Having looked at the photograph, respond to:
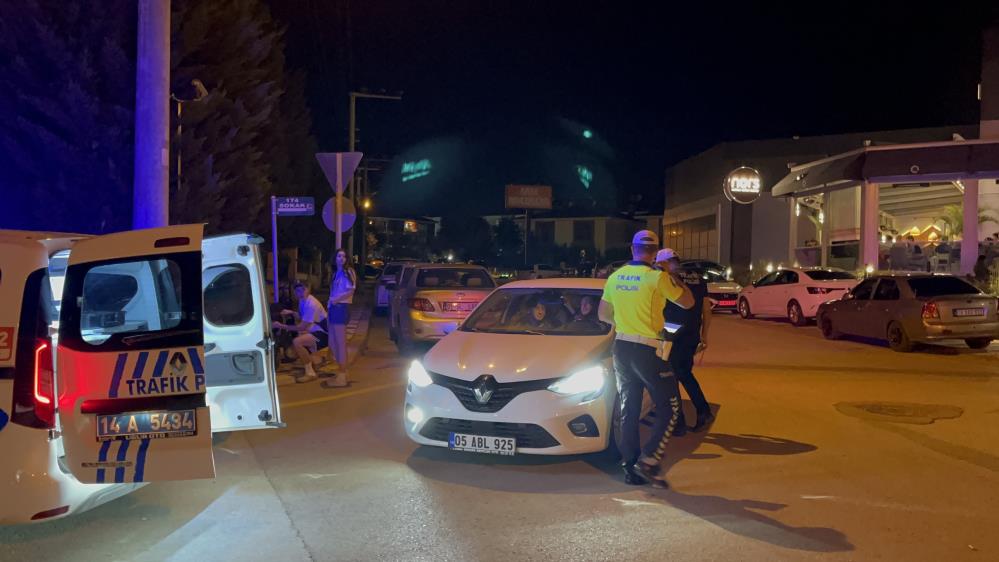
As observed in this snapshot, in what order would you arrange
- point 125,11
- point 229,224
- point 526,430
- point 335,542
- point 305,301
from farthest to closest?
point 229,224, point 125,11, point 305,301, point 526,430, point 335,542

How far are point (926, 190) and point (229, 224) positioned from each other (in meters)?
24.2

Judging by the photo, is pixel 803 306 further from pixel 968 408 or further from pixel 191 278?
pixel 191 278

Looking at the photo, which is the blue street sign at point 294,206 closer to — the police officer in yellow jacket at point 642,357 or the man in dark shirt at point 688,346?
the man in dark shirt at point 688,346

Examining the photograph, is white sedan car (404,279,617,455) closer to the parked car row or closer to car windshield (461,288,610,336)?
car windshield (461,288,610,336)

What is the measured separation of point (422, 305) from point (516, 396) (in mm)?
7358

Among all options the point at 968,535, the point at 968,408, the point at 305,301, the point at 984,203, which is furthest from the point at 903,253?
the point at 968,535

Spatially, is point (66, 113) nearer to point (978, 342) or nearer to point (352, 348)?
point (352, 348)

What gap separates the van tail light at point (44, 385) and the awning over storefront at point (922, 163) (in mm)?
21972

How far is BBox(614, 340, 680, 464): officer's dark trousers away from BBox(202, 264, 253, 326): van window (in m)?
2.97

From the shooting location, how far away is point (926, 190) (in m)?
29.6

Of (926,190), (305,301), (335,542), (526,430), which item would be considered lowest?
(335,542)

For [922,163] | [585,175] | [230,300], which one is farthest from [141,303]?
[585,175]

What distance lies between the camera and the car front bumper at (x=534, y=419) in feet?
21.0

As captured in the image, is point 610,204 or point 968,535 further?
point 610,204
